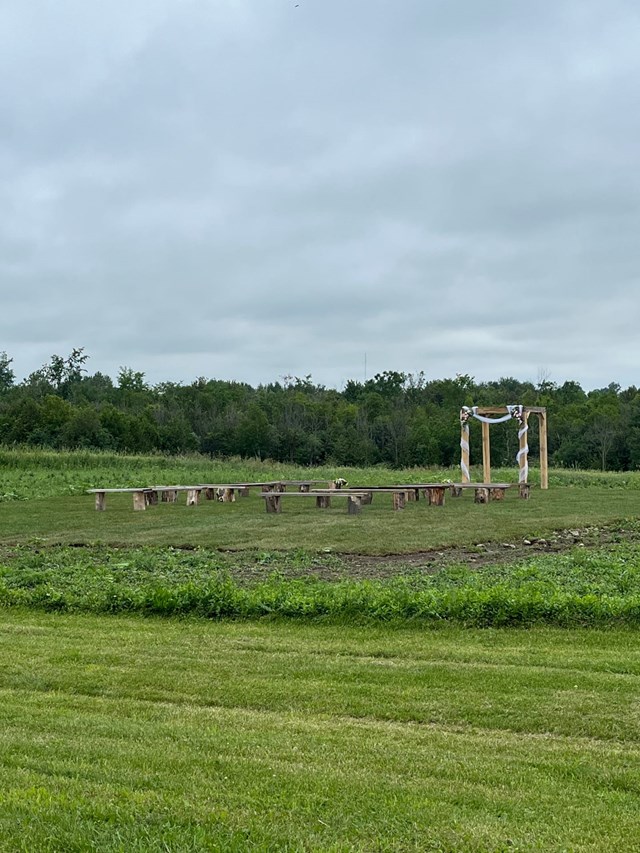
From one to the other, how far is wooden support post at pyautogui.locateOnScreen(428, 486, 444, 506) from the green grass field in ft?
25.9

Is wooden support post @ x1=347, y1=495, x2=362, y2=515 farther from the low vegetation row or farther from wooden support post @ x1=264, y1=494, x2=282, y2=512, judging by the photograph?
the low vegetation row

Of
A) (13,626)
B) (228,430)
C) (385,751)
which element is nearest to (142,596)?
(13,626)

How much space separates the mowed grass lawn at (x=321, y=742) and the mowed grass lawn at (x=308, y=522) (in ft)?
21.7

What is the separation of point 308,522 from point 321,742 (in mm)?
12765

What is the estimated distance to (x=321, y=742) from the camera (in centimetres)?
472

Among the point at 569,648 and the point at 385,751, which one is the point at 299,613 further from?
the point at 385,751

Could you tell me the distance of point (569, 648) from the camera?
7.24 meters

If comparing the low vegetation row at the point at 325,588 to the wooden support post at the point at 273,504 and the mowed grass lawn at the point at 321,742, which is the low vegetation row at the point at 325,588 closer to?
the mowed grass lawn at the point at 321,742

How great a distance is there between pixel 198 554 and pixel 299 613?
4.66 meters

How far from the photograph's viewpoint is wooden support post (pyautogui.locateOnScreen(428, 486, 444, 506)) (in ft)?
70.5

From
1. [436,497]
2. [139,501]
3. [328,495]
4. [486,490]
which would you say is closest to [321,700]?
[328,495]

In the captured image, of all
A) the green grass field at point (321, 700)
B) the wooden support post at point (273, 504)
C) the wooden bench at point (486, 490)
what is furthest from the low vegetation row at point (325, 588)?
the wooden bench at point (486, 490)

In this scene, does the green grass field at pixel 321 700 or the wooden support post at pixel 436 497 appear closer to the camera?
the green grass field at pixel 321 700

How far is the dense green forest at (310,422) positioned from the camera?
61594 mm
